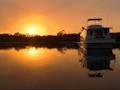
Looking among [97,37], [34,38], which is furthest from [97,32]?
[34,38]

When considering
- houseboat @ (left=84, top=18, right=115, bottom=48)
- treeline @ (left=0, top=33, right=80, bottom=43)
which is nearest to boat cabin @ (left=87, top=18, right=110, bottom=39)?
houseboat @ (left=84, top=18, right=115, bottom=48)

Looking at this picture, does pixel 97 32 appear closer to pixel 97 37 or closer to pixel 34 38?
pixel 97 37

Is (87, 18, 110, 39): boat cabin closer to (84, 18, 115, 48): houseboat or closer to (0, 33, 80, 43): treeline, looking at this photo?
(84, 18, 115, 48): houseboat

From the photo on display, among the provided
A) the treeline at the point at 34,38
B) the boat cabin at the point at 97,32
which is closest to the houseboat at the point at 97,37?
the boat cabin at the point at 97,32

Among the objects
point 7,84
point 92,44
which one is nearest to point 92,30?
point 92,44

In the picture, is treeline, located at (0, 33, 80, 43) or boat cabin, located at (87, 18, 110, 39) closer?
boat cabin, located at (87, 18, 110, 39)

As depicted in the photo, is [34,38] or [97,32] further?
[34,38]

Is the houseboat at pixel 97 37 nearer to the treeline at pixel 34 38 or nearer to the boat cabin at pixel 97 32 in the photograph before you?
the boat cabin at pixel 97 32

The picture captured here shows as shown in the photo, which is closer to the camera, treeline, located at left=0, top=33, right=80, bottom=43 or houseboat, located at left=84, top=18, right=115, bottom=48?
houseboat, located at left=84, top=18, right=115, bottom=48

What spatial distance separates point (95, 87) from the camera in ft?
49.4

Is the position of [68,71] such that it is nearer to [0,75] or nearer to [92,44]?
[0,75]

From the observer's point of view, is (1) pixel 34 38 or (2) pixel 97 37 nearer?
(2) pixel 97 37

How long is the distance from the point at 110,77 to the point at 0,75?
16.7 feet

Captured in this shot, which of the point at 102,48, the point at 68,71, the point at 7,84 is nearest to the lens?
the point at 7,84
